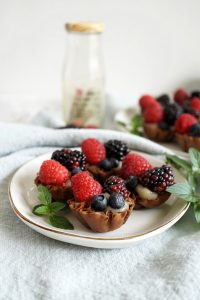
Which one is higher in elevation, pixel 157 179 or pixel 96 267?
pixel 157 179

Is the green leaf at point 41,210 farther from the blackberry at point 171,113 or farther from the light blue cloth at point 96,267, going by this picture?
the blackberry at point 171,113

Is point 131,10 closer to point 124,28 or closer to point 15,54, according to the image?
point 124,28

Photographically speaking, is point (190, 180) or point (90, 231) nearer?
point (90, 231)

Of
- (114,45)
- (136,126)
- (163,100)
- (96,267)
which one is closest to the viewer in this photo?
(96,267)

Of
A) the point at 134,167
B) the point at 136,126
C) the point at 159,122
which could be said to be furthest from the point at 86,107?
the point at 134,167

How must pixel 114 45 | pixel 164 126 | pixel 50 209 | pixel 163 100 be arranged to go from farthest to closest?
pixel 114 45 < pixel 163 100 < pixel 164 126 < pixel 50 209

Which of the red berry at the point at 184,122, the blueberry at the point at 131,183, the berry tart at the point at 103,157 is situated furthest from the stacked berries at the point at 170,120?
the blueberry at the point at 131,183

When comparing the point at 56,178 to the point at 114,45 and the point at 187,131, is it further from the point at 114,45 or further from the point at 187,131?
the point at 114,45
